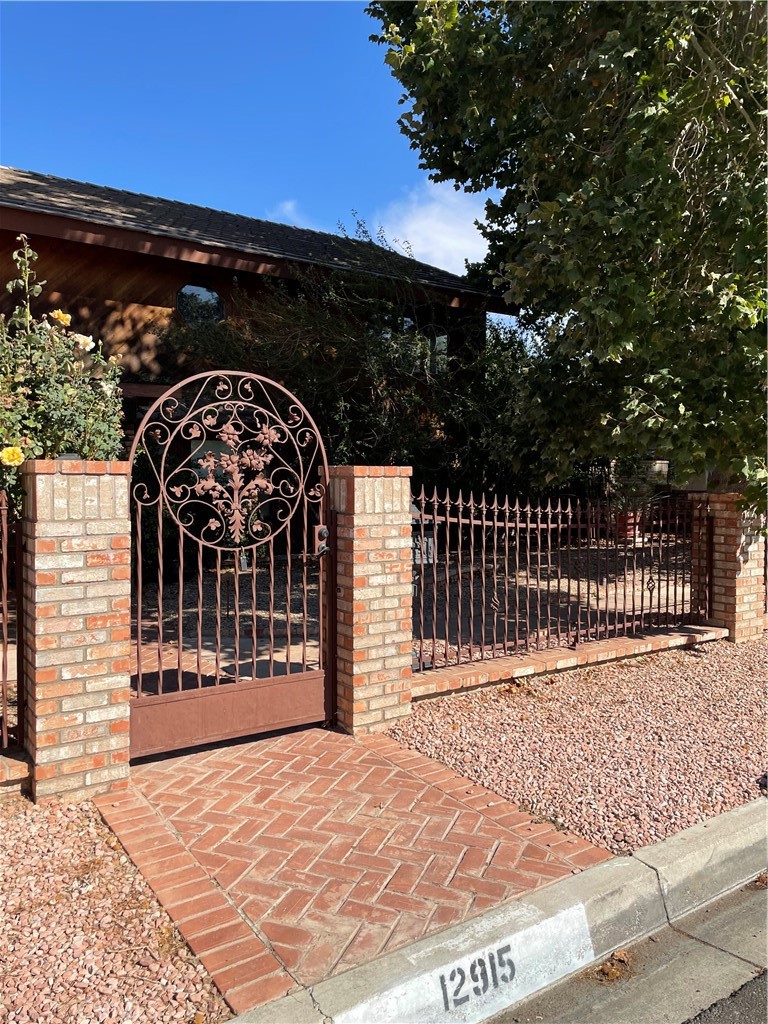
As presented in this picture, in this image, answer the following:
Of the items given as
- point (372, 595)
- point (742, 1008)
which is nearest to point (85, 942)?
point (742, 1008)

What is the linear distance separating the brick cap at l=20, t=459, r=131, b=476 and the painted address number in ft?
8.79

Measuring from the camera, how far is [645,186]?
5.27 metres

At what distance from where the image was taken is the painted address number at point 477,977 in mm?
2461

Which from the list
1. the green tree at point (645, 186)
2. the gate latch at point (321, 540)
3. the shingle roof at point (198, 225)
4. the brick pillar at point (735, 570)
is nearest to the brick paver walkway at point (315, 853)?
the gate latch at point (321, 540)

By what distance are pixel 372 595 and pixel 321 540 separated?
49 centimetres

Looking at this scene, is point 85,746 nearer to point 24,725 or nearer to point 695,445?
point 24,725

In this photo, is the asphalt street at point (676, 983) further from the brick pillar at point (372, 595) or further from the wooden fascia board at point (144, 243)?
the wooden fascia board at point (144, 243)

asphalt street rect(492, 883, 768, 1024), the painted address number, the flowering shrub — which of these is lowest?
asphalt street rect(492, 883, 768, 1024)

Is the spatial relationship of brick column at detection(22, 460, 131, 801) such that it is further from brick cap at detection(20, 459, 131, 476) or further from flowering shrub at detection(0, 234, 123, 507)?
flowering shrub at detection(0, 234, 123, 507)

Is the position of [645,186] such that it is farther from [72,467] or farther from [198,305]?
[198,305]

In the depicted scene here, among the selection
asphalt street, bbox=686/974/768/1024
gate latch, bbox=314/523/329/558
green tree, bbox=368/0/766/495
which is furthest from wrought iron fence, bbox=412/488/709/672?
asphalt street, bbox=686/974/768/1024

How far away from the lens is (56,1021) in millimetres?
2213

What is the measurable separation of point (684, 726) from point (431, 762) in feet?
6.31

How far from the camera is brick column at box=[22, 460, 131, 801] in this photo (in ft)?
11.8
